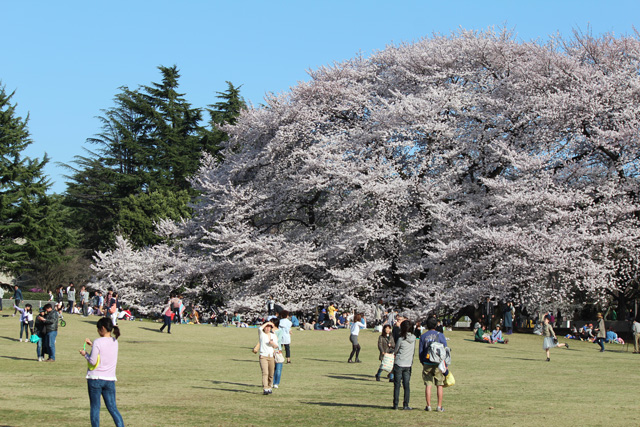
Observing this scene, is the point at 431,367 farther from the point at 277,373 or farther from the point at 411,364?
the point at 277,373

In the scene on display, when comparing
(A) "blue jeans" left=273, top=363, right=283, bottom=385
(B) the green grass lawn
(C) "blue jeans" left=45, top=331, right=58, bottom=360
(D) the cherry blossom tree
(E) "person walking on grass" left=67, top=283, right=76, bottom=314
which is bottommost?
(B) the green grass lawn

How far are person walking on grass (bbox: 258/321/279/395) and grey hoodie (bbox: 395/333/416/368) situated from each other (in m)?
3.01

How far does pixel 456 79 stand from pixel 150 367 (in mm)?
30959

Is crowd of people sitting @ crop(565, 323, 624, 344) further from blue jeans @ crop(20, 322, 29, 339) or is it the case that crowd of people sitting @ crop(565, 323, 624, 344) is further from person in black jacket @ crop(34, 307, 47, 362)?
person in black jacket @ crop(34, 307, 47, 362)

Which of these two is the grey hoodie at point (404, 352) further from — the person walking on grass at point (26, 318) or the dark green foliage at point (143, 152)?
the dark green foliage at point (143, 152)

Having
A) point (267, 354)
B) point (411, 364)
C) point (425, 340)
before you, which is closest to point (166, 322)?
point (267, 354)

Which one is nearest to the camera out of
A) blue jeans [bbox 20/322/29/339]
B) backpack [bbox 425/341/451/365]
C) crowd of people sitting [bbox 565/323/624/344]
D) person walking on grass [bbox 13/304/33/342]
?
backpack [bbox 425/341/451/365]

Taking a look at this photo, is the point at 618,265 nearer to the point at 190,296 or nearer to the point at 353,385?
the point at 353,385

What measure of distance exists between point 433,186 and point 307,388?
Answer: 2581cm

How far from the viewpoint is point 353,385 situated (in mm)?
18438

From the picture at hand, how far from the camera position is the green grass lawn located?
12664 millimetres

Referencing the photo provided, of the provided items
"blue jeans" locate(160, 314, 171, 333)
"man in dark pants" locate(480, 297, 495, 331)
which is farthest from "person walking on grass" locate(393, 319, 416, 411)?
"man in dark pants" locate(480, 297, 495, 331)

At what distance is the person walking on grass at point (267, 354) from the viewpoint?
15.8m

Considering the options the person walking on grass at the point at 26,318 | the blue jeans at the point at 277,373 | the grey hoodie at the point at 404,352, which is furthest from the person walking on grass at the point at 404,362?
the person walking on grass at the point at 26,318
